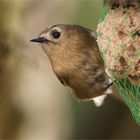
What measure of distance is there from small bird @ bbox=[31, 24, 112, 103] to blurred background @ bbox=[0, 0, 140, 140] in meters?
3.16

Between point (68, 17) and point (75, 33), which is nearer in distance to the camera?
point (75, 33)

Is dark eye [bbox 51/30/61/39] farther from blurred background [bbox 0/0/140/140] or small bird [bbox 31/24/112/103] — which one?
blurred background [bbox 0/0/140/140]

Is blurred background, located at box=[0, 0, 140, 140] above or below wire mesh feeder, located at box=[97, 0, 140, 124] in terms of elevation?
below

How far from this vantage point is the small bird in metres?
5.01

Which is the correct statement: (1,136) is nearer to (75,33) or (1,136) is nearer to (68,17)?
(68,17)

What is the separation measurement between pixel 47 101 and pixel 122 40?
6094 millimetres

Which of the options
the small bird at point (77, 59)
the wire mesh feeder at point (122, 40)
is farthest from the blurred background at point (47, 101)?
the wire mesh feeder at point (122, 40)

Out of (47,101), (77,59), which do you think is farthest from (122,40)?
(47,101)

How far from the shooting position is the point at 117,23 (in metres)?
4.27

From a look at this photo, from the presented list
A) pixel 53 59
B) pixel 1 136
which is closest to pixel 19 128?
pixel 1 136

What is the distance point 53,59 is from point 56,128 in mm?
5476

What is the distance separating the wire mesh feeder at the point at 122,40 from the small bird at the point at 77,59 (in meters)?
0.52

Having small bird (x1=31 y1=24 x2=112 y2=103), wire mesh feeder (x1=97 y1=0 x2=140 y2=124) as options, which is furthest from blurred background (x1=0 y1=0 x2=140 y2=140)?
wire mesh feeder (x1=97 y1=0 x2=140 y2=124)

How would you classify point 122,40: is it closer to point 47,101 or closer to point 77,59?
point 77,59
